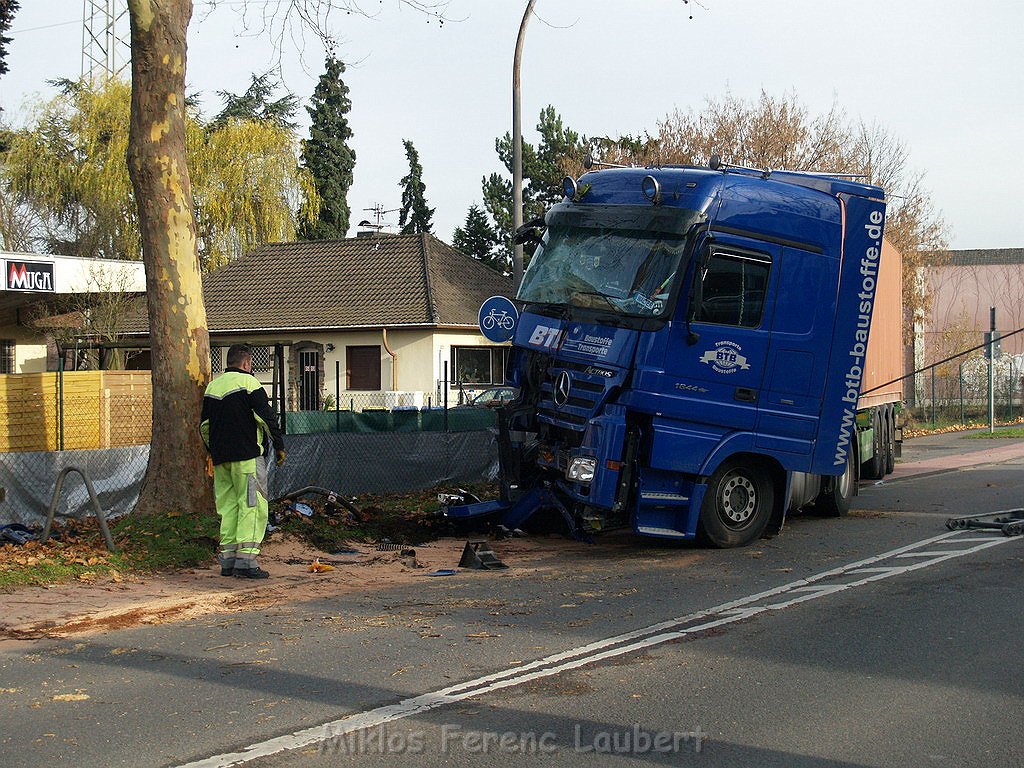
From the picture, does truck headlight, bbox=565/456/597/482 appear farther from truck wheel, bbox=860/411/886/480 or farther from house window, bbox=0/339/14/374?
house window, bbox=0/339/14/374

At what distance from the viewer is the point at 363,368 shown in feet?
110

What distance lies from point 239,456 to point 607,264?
3836 mm

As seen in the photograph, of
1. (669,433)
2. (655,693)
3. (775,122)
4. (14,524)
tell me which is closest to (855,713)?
(655,693)

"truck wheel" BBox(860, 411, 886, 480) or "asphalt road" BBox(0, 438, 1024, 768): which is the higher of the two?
"truck wheel" BBox(860, 411, 886, 480)

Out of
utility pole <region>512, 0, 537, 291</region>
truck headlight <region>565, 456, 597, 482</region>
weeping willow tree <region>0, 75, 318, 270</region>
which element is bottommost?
truck headlight <region>565, 456, 597, 482</region>

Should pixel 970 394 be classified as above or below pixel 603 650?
above

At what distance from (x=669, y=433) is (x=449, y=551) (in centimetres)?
260

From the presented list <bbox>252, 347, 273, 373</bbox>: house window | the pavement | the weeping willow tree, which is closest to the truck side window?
the pavement

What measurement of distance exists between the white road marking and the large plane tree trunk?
5.34m

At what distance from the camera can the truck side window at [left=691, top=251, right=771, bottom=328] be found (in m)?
10.3

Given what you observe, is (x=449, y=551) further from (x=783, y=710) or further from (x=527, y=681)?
(x=783, y=710)

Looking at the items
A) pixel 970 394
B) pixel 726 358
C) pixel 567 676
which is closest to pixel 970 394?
pixel 970 394

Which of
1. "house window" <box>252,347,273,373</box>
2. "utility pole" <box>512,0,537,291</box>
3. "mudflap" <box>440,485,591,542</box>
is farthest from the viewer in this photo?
"house window" <box>252,347,273,373</box>

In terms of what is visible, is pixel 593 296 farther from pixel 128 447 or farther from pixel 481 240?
pixel 481 240
